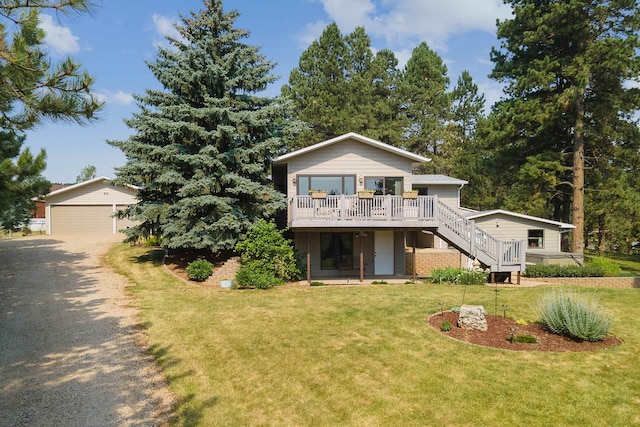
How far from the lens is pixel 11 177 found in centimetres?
964

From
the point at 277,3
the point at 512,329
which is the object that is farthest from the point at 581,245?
the point at 277,3

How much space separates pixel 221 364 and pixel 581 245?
23926mm

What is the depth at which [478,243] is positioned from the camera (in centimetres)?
1575

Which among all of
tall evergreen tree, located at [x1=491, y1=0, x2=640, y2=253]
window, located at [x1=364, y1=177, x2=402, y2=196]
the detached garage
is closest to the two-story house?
window, located at [x1=364, y1=177, x2=402, y2=196]

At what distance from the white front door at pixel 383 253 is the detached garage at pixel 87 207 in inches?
745

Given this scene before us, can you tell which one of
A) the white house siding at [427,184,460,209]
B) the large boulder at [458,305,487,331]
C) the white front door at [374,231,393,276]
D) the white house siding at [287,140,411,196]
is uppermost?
the white house siding at [287,140,411,196]

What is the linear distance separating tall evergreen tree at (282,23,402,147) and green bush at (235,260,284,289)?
1893 cm

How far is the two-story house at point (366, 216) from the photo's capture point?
606 inches

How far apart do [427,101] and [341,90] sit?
344 inches

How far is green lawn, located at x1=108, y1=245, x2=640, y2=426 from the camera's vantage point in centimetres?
574

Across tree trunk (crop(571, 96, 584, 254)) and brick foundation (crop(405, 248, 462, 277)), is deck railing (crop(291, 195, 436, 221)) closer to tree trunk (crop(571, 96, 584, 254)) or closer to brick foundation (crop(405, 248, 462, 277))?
brick foundation (crop(405, 248, 462, 277))

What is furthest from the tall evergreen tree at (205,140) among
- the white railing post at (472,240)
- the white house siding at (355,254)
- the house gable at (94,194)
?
the house gable at (94,194)

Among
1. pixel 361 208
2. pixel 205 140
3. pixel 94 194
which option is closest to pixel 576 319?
pixel 361 208

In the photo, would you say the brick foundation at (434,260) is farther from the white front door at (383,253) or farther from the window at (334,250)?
the window at (334,250)
